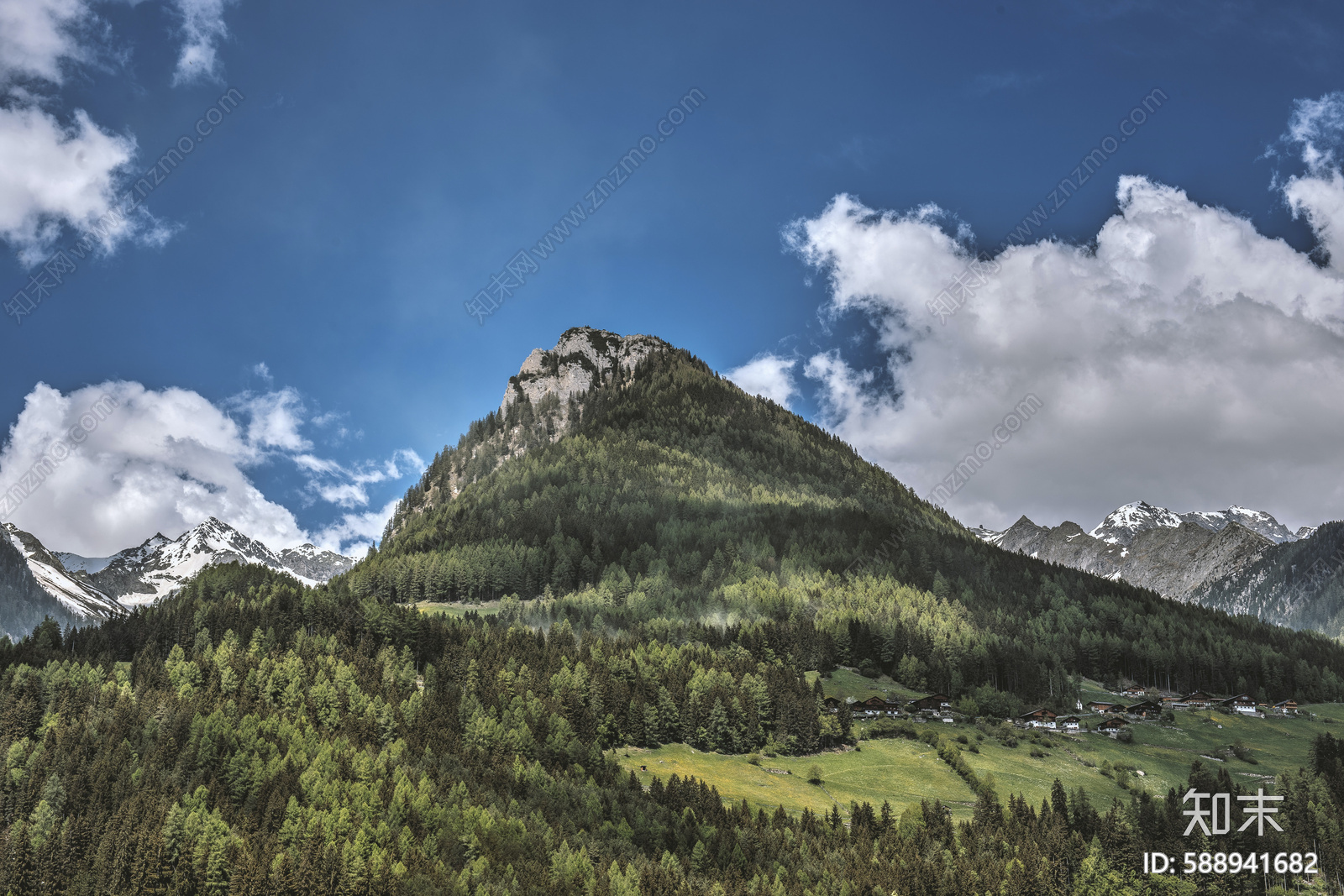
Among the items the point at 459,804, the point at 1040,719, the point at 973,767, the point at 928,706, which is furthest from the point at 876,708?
the point at 459,804

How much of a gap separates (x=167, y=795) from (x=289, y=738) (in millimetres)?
20021

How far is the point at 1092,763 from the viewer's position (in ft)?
536

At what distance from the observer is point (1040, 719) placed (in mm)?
194750

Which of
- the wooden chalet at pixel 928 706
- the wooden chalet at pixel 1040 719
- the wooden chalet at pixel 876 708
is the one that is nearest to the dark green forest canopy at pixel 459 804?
the wooden chalet at pixel 876 708

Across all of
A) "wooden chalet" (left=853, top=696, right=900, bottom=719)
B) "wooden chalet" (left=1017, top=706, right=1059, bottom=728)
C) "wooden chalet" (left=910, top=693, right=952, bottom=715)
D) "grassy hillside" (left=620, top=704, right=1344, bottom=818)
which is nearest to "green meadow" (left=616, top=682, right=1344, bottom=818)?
"grassy hillside" (left=620, top=704, right=1344, bottom=818)

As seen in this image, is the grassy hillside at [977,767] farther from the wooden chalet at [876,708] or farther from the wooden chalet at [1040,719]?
the wooden chalet at [876,708]

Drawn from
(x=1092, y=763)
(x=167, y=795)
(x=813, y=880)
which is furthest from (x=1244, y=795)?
(x=167, y=795)

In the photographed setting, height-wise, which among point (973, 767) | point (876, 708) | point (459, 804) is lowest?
point (459, 804)

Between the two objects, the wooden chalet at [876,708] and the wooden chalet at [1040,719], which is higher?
the wooden chalet at [1040,719]

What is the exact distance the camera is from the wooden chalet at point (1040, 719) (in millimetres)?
192375

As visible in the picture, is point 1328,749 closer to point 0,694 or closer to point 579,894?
point 579,894

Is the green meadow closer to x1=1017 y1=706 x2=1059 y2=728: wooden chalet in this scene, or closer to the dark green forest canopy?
the dark green forest canopy

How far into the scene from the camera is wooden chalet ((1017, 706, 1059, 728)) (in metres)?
192

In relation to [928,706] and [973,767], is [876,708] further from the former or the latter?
[973,767]
